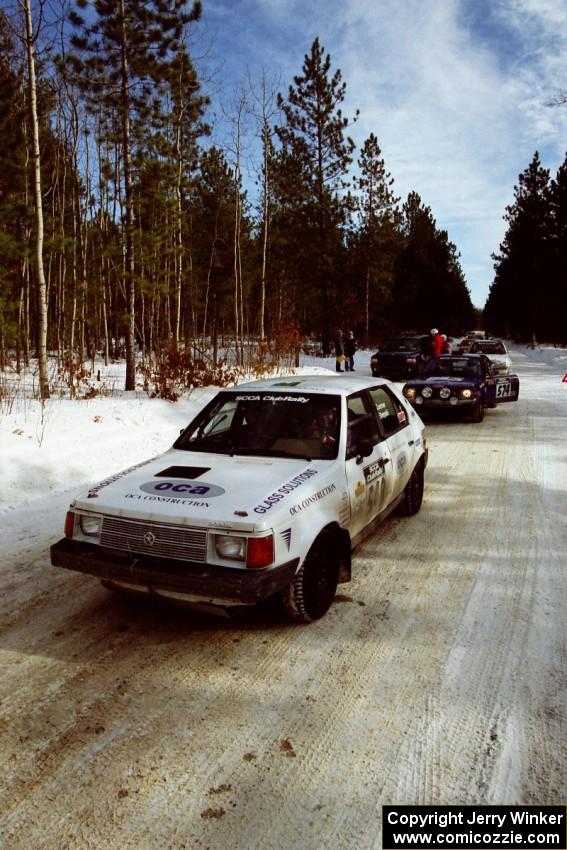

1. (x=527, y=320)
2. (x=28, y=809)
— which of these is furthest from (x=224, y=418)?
(x=527, y=320)

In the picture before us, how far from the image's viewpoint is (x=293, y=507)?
3.49 metres

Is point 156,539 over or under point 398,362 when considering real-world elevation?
under

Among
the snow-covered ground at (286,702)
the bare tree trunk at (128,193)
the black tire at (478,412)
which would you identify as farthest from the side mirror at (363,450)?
the bare tree trunk at (128,193)

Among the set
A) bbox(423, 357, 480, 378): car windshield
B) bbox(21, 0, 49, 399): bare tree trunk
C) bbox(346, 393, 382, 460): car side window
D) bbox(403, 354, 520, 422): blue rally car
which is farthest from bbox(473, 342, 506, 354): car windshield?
bbox(346, 393, 382, 460): car side window

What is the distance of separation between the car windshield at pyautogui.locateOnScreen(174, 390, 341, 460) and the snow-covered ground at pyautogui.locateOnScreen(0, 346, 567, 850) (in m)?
1.20

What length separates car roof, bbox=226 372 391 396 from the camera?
480 cm

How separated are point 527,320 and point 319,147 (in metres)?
34.4

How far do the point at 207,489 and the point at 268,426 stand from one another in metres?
1.09

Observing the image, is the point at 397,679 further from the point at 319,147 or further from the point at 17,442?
the point at 319,147

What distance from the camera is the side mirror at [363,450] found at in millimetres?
4348

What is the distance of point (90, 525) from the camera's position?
146 inches

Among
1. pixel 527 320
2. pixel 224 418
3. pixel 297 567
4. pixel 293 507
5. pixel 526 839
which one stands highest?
pixel 527 320

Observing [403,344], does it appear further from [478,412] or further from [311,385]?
[311,385]

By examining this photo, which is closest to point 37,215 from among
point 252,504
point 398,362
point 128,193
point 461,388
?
point 128,193
